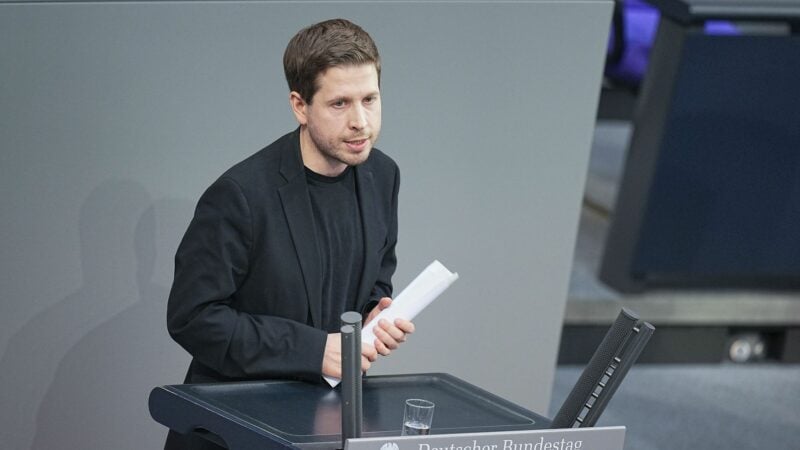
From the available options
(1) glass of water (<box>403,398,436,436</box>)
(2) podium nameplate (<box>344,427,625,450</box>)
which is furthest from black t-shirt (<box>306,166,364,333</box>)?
(2) podium nameplate (<box>344,427,625,450</box>)

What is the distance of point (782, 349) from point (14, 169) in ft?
12.4

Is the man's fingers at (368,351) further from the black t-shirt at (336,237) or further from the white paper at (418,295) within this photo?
the black t-shirt at (336,237)

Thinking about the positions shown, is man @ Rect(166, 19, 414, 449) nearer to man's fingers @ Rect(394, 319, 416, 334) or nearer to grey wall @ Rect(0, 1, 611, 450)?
man's fingers @ Rect(394, 319, 416, 334)

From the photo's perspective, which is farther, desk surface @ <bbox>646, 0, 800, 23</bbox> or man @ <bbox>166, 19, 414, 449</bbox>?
desk surface @ <bbox>646, 0, 800, 23</bbox>

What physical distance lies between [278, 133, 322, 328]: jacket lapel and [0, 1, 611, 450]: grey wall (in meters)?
0.87

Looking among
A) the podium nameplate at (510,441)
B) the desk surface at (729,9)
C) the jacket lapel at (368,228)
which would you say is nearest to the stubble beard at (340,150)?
the jacket lapel at (368,228)

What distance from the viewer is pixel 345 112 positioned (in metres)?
2.28

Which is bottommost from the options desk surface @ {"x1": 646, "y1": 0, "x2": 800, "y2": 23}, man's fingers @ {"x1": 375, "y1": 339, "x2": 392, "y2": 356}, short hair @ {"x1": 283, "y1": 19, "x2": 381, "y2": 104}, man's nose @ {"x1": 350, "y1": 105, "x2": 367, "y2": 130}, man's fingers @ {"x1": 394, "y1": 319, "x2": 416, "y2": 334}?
man's fingers @ {"x1": 375, "y1": 339, "x2": 392, "y2": 356}

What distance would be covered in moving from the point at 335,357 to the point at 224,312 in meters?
0.21

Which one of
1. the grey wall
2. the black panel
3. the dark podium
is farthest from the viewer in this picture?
the black panel

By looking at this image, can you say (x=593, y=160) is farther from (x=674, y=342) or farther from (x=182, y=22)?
(x=182, y=22)

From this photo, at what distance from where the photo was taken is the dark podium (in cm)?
202

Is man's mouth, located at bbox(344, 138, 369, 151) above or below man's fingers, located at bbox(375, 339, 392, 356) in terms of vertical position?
above

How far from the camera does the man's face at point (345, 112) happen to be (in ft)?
7.43
